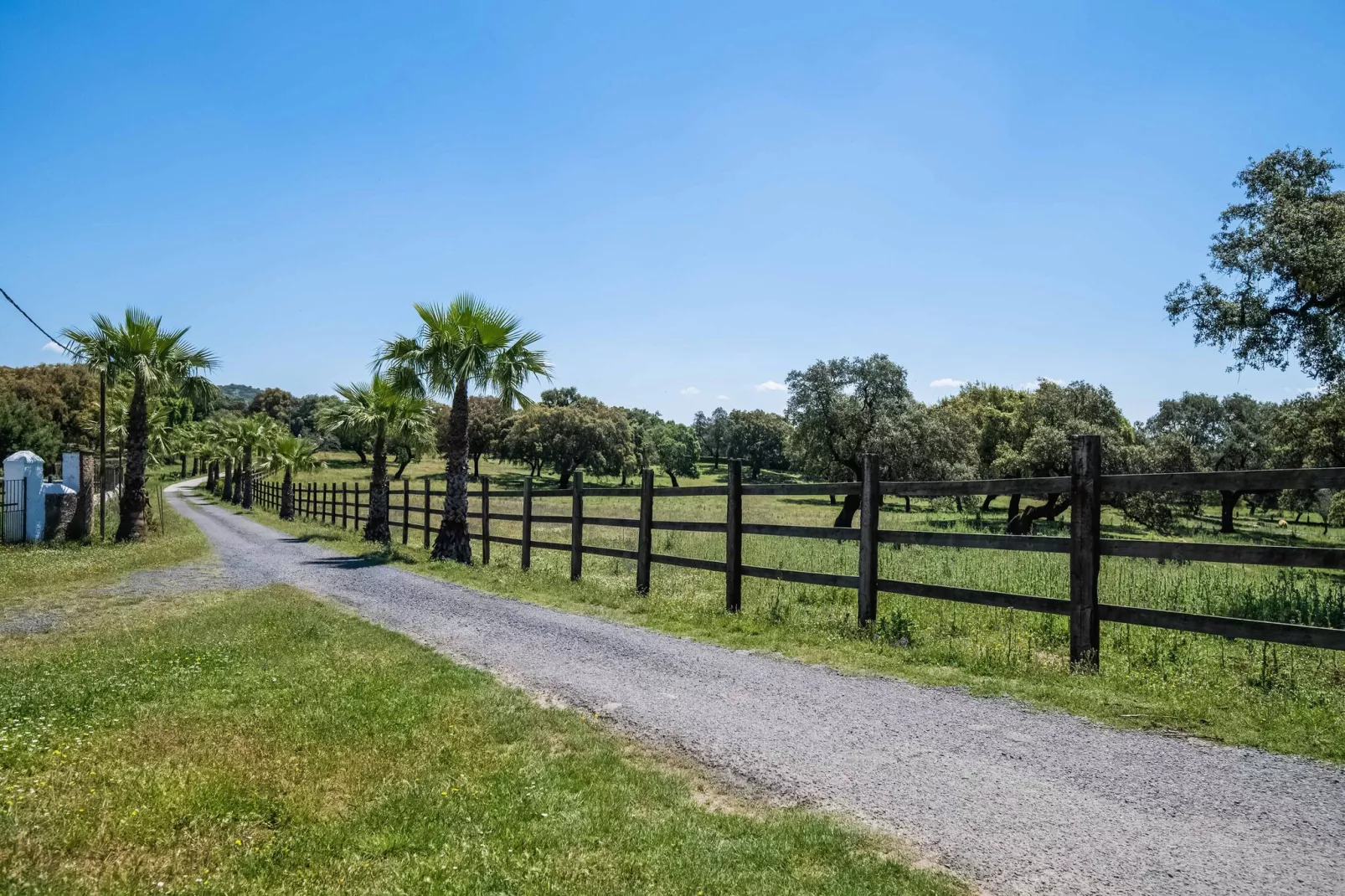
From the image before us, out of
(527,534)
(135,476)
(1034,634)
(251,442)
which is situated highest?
(251,442)

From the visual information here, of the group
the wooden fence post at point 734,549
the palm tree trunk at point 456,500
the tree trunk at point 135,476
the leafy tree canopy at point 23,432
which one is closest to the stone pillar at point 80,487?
the tree trunk at point 135,476

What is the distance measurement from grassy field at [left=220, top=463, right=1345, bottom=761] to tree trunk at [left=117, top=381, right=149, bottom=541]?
9.73 meters

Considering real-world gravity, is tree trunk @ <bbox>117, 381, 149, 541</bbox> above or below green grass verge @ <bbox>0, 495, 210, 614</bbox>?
above

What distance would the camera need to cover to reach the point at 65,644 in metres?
7.83

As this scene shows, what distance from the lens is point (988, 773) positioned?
13.5 ft

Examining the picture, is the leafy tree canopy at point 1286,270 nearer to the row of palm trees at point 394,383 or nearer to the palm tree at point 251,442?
the row of palm trees at point 394,383

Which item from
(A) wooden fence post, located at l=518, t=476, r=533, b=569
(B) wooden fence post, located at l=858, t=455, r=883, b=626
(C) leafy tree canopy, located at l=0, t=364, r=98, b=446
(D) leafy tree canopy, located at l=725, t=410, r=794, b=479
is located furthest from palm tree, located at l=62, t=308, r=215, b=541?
(D) leafy tree canopy, located at l=725, t=410, r=794, b=479

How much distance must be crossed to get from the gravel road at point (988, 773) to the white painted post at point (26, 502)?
18029 mm

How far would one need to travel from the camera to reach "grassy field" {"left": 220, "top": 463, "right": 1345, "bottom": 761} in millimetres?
4934

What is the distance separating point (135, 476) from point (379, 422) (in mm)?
6342

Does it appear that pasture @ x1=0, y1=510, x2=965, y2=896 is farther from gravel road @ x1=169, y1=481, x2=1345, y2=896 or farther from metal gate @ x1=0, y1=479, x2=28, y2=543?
metal gate @ x1=0, y1=479, x2=28, y2=543

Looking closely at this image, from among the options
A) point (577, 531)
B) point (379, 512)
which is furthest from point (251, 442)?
point (577, 531)

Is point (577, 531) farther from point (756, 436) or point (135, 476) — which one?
point (756, 436)

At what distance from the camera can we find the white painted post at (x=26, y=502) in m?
18.5
